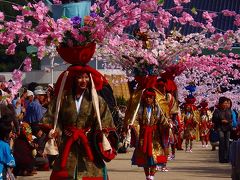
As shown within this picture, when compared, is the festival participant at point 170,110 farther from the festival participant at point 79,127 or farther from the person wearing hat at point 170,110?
the festival participant at point 79,127

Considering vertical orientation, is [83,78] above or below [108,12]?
below

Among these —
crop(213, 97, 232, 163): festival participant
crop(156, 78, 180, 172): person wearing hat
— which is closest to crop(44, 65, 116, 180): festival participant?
crop(156, 78, 180, 172): person wearing hat

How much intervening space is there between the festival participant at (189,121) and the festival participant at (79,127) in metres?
14.9

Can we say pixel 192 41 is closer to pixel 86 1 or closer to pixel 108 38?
pixel 86 1

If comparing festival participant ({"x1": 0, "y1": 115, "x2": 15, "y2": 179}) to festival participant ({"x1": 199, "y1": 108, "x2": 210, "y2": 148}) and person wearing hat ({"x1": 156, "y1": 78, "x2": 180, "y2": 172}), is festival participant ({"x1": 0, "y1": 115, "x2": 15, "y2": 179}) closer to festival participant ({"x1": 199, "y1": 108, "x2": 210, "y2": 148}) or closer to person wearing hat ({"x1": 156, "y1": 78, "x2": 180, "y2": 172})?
person wearing hat ({"x1": 156, "y1": 78, "x2": 180, "y2": 172})

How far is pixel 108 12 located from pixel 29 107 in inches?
253

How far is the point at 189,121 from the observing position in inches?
1004

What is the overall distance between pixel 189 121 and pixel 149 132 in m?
10.9

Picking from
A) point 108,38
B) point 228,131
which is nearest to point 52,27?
point 108,38

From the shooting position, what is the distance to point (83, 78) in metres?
9.89

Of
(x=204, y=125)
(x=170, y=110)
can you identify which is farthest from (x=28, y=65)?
(x=204, y=125)

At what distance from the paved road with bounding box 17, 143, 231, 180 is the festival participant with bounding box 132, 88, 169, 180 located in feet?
2.78

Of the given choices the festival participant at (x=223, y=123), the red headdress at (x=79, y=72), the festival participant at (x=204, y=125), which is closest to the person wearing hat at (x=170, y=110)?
the festival participant at (x=223, y=123)

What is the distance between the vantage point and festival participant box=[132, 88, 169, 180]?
570 inches
